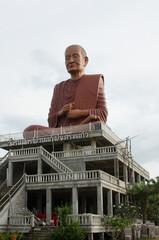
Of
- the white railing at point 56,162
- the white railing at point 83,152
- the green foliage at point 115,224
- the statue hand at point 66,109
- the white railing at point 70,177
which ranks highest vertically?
the statue hand at point 66,109

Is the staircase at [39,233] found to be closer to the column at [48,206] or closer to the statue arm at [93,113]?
the column at [48,206]

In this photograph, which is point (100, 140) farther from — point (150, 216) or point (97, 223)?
point (97, 223)

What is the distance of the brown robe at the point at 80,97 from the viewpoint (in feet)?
131

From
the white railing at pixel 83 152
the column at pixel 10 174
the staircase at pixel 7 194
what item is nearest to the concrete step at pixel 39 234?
the staircase at pixel 7 194

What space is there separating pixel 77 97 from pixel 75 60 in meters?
4.60

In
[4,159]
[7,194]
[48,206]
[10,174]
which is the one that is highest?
[4,159]

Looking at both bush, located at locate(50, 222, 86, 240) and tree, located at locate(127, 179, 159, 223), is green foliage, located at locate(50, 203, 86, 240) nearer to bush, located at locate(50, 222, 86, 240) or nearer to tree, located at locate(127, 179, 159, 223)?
bush, located at locate(50, 222, 86, 240)

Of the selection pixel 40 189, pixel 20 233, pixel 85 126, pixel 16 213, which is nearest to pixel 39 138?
pixel 85 126

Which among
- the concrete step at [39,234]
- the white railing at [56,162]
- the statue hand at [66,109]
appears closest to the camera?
the concrete step at [39,234]

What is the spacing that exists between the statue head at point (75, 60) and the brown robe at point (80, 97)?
2.97 feet

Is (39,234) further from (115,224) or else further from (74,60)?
(74,60)

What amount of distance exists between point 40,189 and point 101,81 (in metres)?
19.0

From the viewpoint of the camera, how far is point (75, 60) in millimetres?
42312

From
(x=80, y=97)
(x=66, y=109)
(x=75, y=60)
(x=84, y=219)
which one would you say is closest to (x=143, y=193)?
(x=84, y=219)
